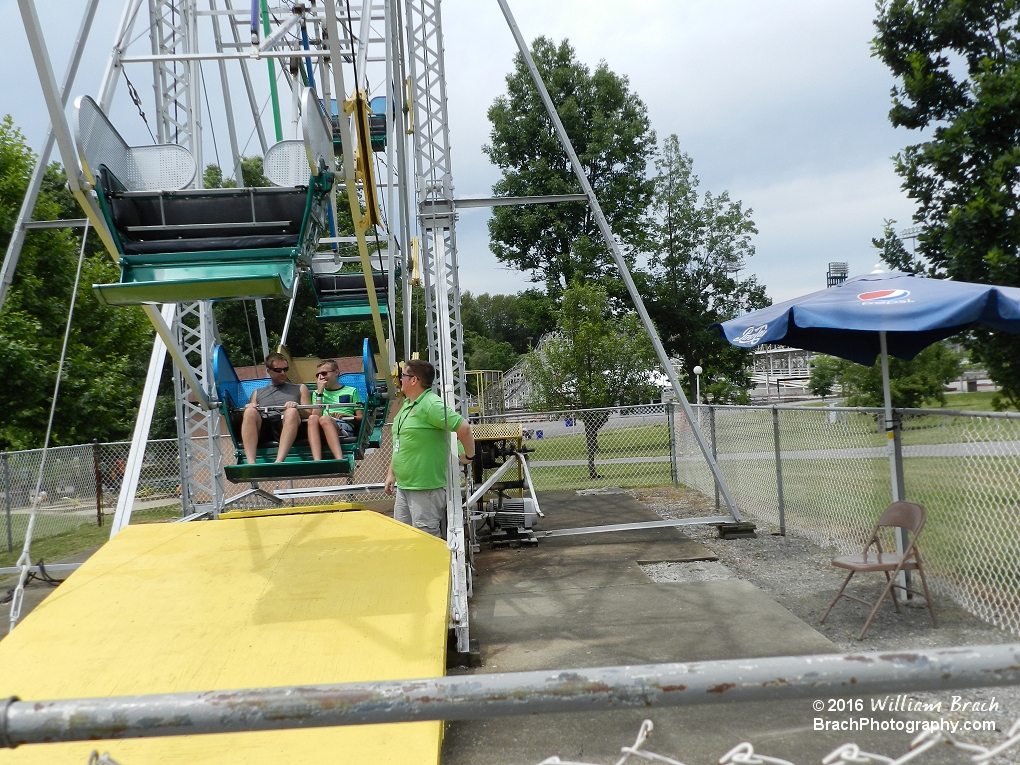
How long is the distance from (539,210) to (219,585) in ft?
108

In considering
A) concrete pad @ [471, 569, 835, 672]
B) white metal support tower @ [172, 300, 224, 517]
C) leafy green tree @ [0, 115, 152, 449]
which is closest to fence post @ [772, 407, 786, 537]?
concrete pad @ [471, 569, 835, 672]

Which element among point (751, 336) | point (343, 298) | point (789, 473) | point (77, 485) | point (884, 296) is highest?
point (343, 298)

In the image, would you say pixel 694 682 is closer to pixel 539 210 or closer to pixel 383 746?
pixel 383 746

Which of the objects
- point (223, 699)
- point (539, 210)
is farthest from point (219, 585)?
point (539, 210)

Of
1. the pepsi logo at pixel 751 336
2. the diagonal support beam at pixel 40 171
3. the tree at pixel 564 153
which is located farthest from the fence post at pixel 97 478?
the tree at pixel 564 153

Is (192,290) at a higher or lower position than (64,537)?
higher

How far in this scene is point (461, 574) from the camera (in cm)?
611

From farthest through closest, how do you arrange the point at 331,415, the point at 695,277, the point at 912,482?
1. the point at 695,277
2. the point at 331,415
3. the point at 912,482

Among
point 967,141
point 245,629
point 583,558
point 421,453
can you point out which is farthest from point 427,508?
point 967,141

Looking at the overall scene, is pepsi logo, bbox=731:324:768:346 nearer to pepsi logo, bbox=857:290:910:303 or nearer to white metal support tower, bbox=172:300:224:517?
pepsi logo, bbox=857:290:910:303

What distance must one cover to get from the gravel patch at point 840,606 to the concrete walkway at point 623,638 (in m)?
0.22

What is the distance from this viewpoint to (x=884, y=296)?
603cm

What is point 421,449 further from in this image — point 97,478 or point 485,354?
point 485,354

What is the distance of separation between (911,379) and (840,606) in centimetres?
1997
